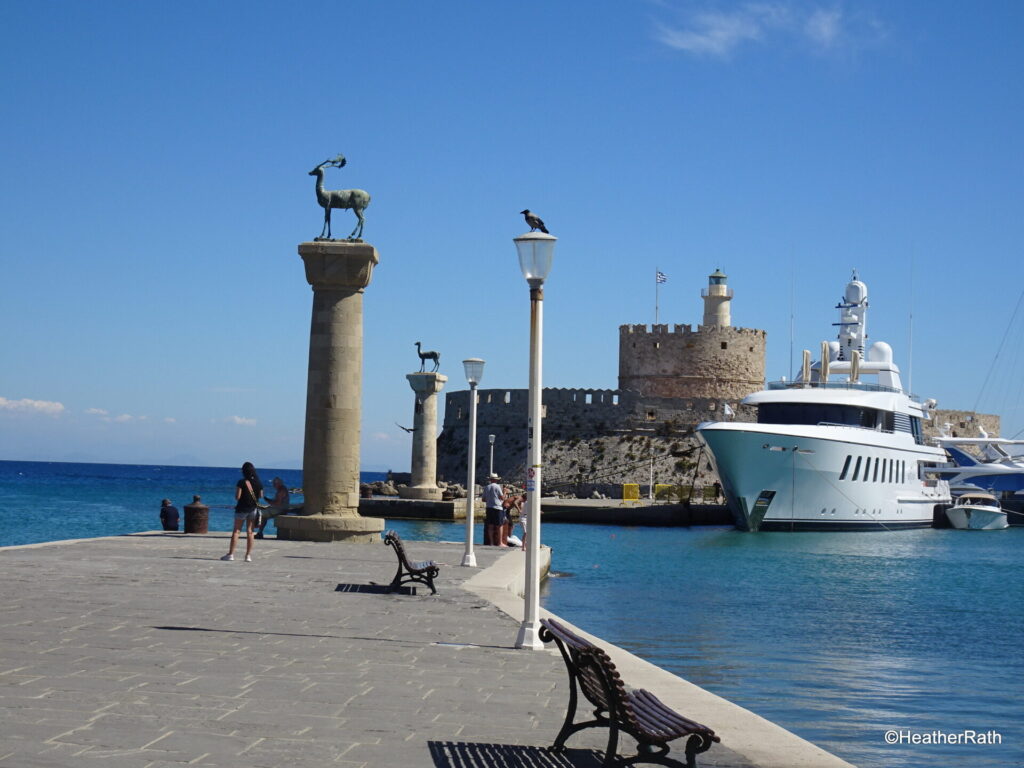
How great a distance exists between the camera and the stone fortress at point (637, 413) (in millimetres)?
55656

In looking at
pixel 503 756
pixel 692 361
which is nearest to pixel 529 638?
pixel 503 756

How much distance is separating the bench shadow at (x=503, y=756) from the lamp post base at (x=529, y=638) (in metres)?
3.08

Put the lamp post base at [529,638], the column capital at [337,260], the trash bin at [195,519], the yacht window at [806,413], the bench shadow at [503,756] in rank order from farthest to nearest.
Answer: the yacht window at [806,413], the trash bin at [195,519], the column capital at [337,260], the lamp post base at [529,638], the bench shadow at [503,756]

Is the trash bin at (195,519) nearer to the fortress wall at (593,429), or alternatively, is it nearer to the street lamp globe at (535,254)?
the street lamp globe at (535,254)

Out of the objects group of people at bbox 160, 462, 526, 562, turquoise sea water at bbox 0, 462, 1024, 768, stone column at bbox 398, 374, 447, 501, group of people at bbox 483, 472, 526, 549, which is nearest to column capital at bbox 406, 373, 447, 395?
stone column at bbox 398, 374, 447, 501

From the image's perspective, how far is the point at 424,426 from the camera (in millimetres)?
41656

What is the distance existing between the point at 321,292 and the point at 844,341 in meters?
43.0

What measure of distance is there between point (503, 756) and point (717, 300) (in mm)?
58775

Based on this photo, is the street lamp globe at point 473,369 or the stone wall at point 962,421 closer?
the street lamp globe at point 473,369

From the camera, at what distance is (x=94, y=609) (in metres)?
10.2

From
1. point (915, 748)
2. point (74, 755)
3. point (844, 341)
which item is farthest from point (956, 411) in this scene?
point (74, 755)

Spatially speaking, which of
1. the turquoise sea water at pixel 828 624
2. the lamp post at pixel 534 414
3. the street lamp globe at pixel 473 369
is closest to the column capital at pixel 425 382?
the turquoise sea water at pixel 828 624

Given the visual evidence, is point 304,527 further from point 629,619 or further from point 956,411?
point 956,411

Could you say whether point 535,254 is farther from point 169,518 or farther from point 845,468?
point 845,468
